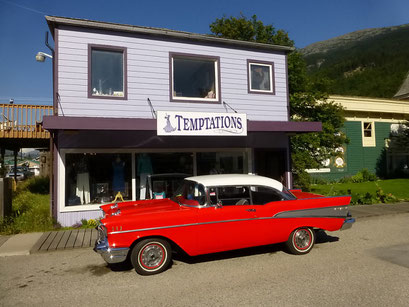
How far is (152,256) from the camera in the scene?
4.91 metres

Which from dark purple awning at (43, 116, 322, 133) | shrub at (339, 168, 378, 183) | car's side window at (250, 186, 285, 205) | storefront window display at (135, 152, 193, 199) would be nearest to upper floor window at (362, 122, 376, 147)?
shrub at (339, 168, 378, 183)

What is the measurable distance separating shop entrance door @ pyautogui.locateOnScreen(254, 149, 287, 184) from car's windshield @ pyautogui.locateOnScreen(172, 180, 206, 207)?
5.42 m

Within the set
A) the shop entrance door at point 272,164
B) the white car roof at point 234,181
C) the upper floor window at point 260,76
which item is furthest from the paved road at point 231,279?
the upper floor window at point 260,76

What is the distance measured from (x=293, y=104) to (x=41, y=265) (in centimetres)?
1183

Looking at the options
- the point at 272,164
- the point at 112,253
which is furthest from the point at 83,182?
the point at 272,164

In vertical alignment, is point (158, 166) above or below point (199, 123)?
below

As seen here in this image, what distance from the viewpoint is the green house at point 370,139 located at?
20797 mm

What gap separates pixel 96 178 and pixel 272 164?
6.12 metres

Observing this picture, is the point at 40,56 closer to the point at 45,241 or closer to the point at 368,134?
the point at 45,241

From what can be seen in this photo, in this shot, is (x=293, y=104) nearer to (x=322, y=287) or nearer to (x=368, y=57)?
(x=322, y=287)

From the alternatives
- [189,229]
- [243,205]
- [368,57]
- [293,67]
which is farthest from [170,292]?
[368,57]

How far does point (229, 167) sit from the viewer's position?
10531 mm

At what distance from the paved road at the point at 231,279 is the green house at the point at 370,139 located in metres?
15.6

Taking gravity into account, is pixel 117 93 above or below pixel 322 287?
above
